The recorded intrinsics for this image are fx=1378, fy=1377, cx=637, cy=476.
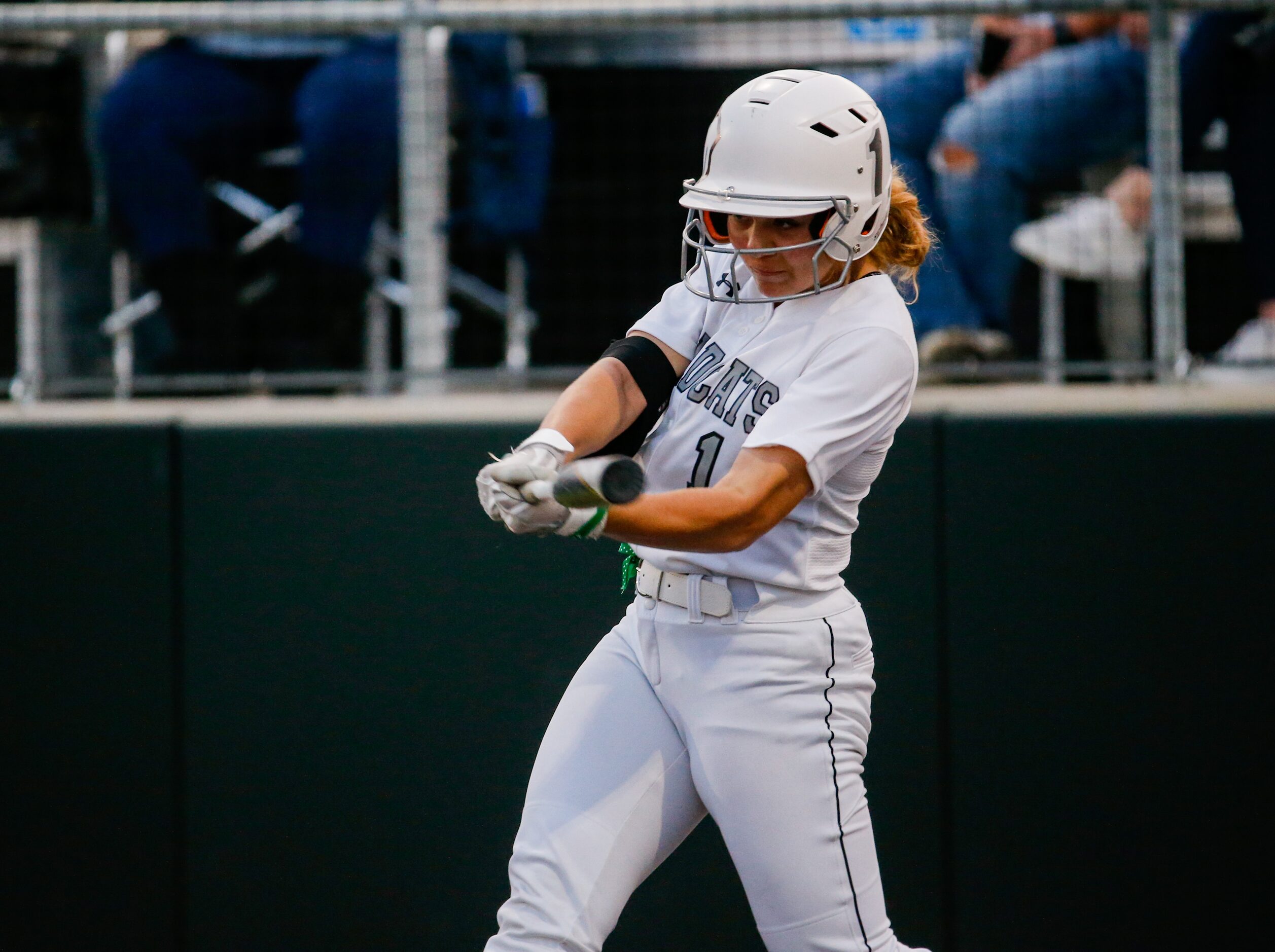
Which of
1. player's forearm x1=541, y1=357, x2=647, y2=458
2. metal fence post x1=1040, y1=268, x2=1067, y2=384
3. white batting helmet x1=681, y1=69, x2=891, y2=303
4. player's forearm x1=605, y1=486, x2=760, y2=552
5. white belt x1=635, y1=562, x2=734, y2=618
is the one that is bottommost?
white belt x1=635, y1=562, x2=734, y2=618

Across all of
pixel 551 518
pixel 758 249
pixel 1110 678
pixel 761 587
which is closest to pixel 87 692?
pixel 761 587

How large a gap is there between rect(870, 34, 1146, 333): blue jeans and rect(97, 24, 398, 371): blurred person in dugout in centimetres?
158

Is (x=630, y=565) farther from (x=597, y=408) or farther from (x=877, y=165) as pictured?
(x=877, y=165)

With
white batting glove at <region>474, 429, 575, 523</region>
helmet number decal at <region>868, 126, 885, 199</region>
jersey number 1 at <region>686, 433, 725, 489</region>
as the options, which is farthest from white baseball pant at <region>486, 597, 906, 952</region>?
helmet number decal at <region>868, 126, 885, 199</region>

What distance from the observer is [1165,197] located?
3.45 meters

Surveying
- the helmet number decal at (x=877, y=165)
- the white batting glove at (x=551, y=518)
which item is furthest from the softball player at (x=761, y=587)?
the white batting glove at (x=551, y=518)

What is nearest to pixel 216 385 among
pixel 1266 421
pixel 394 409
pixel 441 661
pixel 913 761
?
pixel 394 409

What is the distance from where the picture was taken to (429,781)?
3.26 m


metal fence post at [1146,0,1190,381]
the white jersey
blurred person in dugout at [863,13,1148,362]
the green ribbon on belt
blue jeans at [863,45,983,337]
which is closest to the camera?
the white jersey

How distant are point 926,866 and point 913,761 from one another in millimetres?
238

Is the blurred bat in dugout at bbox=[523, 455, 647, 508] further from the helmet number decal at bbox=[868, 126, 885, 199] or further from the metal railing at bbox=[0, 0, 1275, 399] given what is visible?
the metal railing at bbox=[0, 0, 1275, 399]

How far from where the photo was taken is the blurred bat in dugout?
1.72 meters

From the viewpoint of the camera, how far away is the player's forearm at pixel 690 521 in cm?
190

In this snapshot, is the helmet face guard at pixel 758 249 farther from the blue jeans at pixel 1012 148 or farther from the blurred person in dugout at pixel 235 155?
the blurred person in dugout at pixel 235 155
